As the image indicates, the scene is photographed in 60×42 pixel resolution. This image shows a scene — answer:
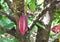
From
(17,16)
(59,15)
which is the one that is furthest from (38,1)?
(17,16)

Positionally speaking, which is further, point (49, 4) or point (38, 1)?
point (38, 1)

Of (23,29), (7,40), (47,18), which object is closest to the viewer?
(23,29)

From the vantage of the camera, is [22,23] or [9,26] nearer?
[22,23]

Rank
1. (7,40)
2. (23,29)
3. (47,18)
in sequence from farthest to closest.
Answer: (7,40), (47,18), (23,29)

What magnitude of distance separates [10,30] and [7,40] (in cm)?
11

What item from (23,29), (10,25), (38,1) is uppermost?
(38,1)

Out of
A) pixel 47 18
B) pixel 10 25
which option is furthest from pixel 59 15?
pixel 10 25

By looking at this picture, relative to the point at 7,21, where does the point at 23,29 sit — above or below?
below

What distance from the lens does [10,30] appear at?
0.79 metres

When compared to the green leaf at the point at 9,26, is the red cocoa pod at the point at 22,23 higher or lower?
lower

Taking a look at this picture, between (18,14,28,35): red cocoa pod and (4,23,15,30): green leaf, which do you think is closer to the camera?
(18,14,28,35): red cocoa pod

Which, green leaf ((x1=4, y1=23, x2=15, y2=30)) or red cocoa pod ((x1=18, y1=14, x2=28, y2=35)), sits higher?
green leaf ((x1=4, y1=23, x2=15, y2=30))

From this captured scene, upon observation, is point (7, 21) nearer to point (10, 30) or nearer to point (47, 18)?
point (10, 30)

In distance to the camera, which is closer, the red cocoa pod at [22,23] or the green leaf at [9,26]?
the red cocoa pod at [22,23]
